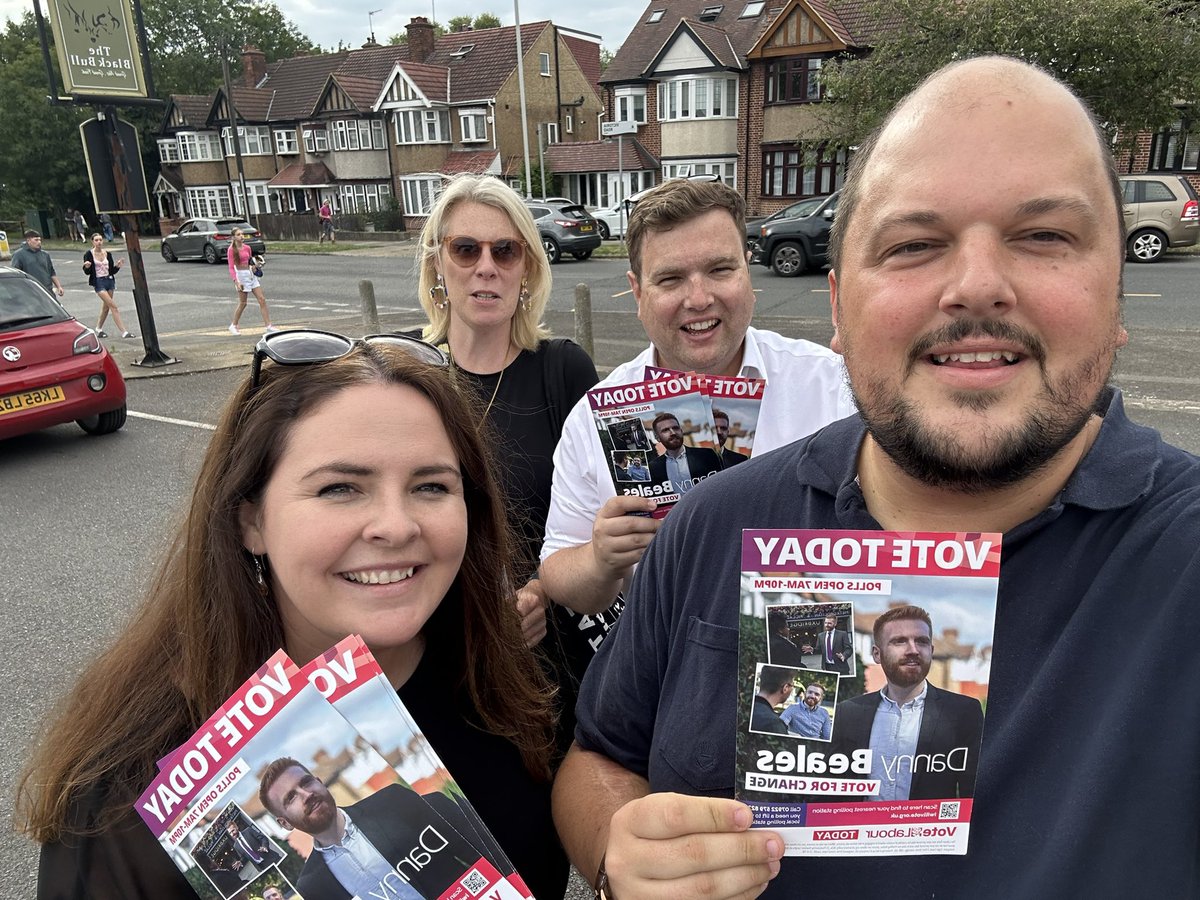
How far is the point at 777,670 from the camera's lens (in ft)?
3.56

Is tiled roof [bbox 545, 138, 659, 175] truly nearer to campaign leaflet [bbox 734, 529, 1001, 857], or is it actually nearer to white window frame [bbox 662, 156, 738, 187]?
white window frame [bbox 662, 156, 738, 187]

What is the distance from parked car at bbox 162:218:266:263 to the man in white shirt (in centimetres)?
3105

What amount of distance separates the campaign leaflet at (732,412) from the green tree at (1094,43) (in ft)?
55.1

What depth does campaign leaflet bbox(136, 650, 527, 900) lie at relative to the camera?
1.13m

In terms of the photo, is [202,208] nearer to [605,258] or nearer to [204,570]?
[605,258]

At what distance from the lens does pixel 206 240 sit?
3097 centimetres

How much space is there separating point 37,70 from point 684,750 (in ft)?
229

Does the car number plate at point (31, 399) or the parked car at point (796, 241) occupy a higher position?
the parked car at point (796, 241)

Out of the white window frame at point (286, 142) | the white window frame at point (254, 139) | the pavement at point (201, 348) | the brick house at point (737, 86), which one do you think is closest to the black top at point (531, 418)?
the pavement at point (201, 348)


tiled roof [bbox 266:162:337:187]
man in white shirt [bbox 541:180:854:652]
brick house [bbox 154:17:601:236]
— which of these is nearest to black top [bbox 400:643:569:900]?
man in white shirt [bbox 541:180:854:652]

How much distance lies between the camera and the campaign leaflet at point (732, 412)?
1.94 meters

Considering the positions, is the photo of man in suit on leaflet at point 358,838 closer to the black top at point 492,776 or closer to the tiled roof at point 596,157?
the black top at point 492,776

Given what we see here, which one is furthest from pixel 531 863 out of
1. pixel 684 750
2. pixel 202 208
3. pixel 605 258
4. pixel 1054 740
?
pixel 202 208

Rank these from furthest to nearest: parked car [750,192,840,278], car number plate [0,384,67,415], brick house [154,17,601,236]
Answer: brick house [154,17,601,236]
parked car [750,192,840,278]
car number plate [0,384,67,415]
